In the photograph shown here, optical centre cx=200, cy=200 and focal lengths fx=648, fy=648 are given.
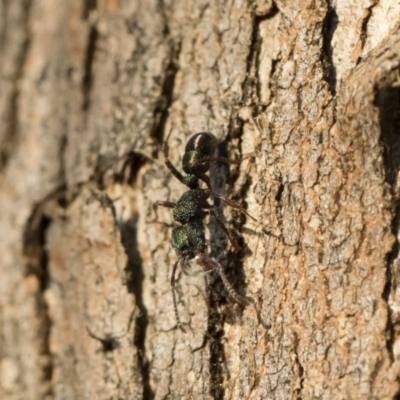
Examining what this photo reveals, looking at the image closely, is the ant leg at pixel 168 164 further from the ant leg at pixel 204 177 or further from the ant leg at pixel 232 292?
the ant leg at pixel 232 292

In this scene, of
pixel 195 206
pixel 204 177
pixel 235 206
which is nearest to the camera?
pixel 235 206

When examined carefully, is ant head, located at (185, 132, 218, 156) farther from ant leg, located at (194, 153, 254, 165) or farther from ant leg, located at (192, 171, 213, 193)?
ant leg, located at (192, 171, 213, 193)

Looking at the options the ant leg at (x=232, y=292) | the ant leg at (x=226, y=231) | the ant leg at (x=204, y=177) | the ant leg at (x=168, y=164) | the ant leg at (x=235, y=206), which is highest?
the ant leg at (x=168, y=164)

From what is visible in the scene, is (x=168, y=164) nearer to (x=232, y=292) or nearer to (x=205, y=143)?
(x=205, y=143)

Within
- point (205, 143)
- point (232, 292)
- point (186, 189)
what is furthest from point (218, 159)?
point (232, 292)

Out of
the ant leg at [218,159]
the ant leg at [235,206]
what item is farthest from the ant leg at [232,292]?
the ant leg at [218,159]

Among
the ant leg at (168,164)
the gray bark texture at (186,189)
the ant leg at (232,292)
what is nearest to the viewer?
the gray bark texture at (186,189)

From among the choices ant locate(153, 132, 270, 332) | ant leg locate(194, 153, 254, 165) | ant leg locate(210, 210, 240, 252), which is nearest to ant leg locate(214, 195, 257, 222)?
ant locate(153, 132, 270, 332)
